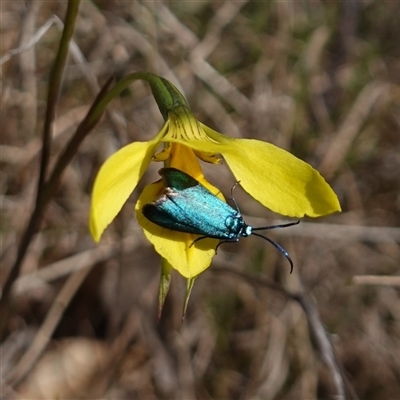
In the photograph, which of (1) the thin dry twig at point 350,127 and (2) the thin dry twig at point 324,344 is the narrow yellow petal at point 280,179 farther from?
(1) the thin dry twig at point 350,127

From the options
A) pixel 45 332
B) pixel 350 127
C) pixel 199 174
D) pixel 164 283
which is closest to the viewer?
pixel 164 283

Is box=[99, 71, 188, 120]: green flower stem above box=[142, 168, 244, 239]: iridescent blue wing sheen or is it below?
above

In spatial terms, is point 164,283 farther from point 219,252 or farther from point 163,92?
point 219,252

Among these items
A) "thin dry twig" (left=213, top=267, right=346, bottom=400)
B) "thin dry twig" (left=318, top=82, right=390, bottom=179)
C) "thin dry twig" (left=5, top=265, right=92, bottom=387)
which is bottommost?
"thin dry twig" (left=5, top=265, right=92, bottom=387)

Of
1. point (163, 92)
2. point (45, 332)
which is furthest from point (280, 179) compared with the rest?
point (45, 332)

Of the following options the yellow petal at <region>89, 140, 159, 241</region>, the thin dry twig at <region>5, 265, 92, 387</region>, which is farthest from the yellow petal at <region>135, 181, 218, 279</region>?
the thin dry twig at <region>5, 265, 92, 387</region>

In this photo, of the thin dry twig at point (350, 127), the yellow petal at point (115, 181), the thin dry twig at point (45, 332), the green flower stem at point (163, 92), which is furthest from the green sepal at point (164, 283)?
the thin dry twig at point (350, 127)

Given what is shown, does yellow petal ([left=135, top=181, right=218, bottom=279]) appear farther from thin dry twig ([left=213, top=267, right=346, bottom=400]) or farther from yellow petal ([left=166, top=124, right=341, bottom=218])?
thin dry twig ([left=213, top=267, right=346, bottom=400])
